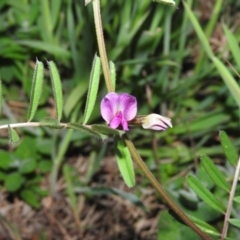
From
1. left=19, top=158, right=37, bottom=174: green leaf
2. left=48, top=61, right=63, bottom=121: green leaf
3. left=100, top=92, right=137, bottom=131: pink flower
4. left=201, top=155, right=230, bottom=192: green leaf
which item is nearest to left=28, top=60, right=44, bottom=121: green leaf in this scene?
left=48, top=61, right=63, bottom=121: green leaf

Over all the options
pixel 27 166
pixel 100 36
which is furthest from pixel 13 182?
pixel 100 36

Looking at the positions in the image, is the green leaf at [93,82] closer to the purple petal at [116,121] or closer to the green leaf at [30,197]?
the purple petal at [116,121]

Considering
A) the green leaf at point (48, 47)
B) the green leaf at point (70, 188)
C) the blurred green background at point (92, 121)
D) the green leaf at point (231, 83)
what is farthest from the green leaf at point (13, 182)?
the green leaf at point (231, 83)

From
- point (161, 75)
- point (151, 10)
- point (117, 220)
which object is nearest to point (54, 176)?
point (117, 220)

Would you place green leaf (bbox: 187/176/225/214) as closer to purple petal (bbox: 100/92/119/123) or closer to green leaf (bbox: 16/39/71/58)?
purple petal (bbox: 100/92/119/123)

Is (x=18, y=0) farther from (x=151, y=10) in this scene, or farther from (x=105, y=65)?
(x=105, y=65)

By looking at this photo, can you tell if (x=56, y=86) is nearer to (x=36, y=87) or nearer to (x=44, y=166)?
(x=36, y=87)
